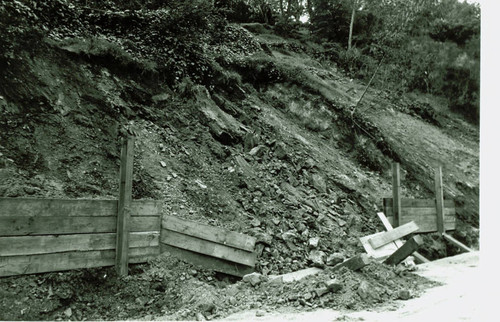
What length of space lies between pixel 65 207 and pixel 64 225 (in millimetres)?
251

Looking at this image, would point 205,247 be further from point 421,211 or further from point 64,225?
point 421,211

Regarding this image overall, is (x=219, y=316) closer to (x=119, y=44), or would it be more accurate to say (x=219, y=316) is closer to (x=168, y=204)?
(x=168, y=204)

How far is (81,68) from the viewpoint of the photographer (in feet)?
29.1

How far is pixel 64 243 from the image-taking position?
5.34m

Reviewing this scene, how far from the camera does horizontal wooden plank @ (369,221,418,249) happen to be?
8.41 m

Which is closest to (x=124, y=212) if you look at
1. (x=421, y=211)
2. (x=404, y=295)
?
(x=404, y=295)

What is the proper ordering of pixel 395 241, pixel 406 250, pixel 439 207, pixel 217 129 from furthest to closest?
pixel 439 207, pixel 217 129, pixel 395 241, pixel 406 250

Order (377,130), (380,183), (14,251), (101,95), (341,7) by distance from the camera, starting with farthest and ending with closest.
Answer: (341,7), (377,130), (380,183), (101,95), (14,251)

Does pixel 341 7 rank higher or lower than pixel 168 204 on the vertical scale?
higher

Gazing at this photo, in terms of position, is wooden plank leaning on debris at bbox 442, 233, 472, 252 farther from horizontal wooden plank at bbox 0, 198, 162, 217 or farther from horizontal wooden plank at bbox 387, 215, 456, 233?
horizontal wooden plank at bbox 0, 198, 162, 217

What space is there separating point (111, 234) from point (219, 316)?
2.08m

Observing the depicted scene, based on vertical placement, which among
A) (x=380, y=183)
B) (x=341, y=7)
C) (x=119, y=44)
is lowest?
(x=380, y=183)

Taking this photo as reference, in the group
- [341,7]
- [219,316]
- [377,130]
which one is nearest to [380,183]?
[377,130]

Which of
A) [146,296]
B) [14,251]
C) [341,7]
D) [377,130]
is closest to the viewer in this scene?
[14,251]
